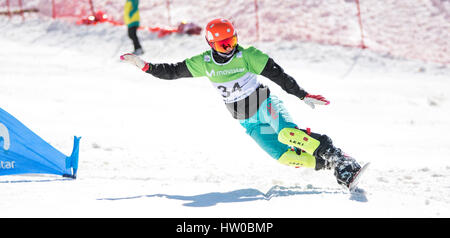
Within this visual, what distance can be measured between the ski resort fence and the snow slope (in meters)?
0.67

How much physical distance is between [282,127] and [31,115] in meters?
4.75

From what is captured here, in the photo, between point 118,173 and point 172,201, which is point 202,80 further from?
point 172,201

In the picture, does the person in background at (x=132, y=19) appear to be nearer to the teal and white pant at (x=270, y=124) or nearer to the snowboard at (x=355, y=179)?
the teal and white pant at (x=270, y=124)

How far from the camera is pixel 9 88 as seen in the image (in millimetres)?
9750

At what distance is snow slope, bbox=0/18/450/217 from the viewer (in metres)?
4.21

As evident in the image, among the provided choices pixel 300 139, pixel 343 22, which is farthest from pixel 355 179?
pixel 343 22

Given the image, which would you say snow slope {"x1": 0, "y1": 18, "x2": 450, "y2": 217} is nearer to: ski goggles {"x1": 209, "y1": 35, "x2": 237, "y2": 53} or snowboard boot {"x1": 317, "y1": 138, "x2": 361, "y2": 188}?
snowboard boot {"x1": 317, "y1": 138, "x2": 361, "y2": 188}

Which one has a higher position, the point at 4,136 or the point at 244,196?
the point at 4,136

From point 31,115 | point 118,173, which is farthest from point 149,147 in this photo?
point 31,115

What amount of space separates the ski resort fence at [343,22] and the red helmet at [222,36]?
925 centimetres

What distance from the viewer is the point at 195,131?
8.04 metres

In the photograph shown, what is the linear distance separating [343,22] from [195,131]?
7883 mm

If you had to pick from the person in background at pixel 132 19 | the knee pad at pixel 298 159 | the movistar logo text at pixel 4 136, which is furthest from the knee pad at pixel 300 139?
the person in background at pixel 132 19

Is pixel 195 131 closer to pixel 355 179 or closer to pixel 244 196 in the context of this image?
pixel 244 196
